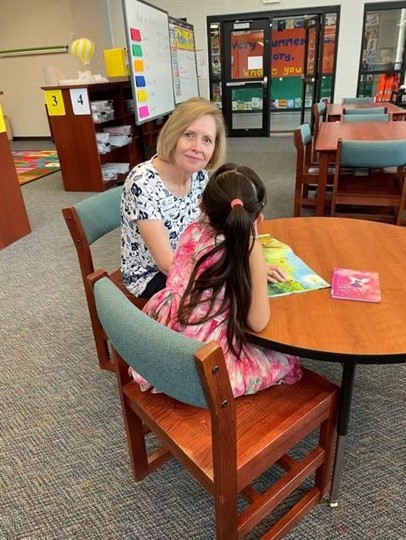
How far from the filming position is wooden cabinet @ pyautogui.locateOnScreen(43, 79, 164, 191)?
13.8 ft

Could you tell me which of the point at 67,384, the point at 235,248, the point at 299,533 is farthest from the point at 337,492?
the point at 67,384

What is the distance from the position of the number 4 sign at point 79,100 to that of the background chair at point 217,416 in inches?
146

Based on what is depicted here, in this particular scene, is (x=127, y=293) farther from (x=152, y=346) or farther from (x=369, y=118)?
(x=369, y=118)

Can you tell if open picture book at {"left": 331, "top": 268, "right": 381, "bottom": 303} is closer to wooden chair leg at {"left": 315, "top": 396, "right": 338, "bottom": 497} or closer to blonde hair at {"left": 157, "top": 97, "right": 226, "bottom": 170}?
wooden chair leg at {"left": 315, "top": 396, "right": 338, "bottom": 497}

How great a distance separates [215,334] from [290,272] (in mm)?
321

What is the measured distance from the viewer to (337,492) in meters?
1.22

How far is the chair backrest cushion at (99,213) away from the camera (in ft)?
4.92

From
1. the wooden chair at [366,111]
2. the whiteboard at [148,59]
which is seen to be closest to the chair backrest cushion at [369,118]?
the wooden chair at [366,111]

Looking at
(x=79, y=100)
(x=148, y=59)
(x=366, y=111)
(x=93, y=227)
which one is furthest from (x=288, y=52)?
(x=93, y=227)

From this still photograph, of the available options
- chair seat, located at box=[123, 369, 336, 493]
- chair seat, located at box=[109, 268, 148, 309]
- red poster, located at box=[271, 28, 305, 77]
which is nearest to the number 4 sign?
chair seat, located at box=[109, 268, 148, 309]

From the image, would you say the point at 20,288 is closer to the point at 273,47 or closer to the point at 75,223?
the point at 75,223

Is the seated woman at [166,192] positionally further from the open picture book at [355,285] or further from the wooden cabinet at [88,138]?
the wooden cabinet at [88,138]

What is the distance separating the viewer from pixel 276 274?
44.3 inches

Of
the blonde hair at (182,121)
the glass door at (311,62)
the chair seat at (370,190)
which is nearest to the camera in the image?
the blonde hair at (182,121)
